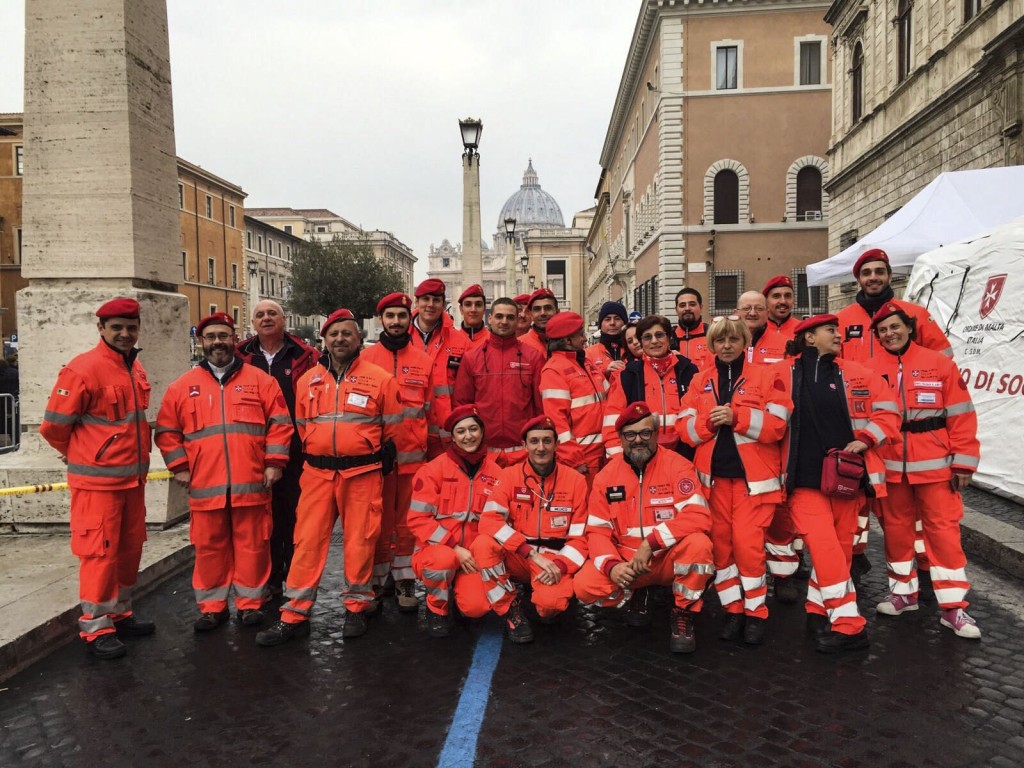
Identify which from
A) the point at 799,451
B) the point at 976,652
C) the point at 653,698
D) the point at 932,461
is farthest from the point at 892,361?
the point at 653,698

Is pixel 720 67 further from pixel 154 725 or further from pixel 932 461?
pixel 154 725

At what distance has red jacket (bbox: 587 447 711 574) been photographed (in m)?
4.50

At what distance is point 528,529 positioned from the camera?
4812mm

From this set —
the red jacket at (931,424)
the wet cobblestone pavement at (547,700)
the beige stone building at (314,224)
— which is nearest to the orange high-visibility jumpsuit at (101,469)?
the wet cobblestone pavement at (547,700)

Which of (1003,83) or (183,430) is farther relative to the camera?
(1003,83)

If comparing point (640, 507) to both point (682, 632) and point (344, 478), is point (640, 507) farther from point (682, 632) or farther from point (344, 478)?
point (344, 478)

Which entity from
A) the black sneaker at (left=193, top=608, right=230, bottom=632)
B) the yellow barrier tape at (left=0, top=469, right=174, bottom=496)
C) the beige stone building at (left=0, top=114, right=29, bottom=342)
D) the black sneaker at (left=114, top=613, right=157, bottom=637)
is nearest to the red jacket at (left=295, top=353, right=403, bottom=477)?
the black sneaker at (left=193, top=608, right=230, bottom=632)

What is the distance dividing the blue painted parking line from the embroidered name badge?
3.49ft

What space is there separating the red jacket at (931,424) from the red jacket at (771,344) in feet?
4.10

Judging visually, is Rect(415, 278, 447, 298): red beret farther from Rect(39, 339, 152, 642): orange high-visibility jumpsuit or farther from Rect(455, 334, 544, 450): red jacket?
Rect(39, 339, 152, 642): orange high-visibility jumpsuit

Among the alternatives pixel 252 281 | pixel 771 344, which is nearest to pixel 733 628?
pixel 771 344

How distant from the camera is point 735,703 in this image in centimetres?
365

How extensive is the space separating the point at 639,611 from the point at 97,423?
344cm

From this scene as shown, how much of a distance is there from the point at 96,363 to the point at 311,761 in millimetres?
2690
